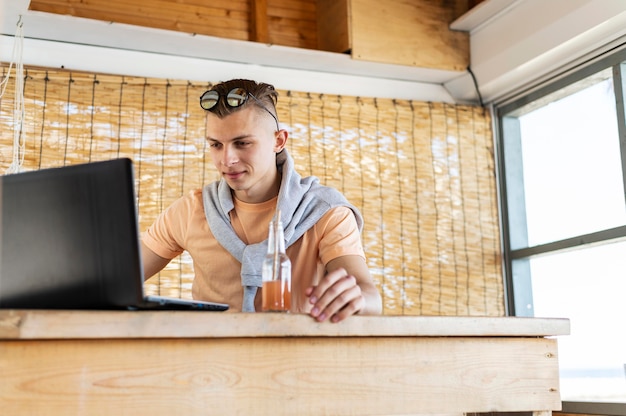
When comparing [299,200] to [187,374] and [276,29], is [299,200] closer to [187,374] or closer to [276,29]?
[187,374]

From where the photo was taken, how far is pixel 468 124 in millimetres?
4156

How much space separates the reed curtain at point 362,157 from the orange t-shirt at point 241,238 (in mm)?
1138

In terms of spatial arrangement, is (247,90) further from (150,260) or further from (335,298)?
(335,298)

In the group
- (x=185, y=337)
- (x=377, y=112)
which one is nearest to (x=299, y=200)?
(x=185, y=337)

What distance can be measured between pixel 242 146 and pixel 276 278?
725 millimetres

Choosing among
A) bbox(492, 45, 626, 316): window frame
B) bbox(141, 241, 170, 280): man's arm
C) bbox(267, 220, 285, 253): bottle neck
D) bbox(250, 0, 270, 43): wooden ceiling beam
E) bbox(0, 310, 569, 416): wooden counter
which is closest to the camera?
bbox(0, 310, 569, 416): wooden counter

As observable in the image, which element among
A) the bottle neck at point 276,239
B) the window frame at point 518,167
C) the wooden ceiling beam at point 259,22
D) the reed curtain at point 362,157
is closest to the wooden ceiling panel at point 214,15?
the wooden ceiling beam at point 259,22

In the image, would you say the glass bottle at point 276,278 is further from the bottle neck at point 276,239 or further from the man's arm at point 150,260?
the man's arm at point 150,260

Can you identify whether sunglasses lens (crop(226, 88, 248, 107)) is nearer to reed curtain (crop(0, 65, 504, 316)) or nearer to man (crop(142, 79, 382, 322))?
man (crop(142, 79, 382, 322))

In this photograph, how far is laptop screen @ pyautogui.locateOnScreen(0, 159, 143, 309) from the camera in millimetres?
1342

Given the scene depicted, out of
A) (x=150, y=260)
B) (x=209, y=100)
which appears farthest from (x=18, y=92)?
(x=209, y=100)

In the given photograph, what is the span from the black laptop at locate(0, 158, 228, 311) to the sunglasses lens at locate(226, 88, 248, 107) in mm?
882

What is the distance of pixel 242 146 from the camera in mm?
2246

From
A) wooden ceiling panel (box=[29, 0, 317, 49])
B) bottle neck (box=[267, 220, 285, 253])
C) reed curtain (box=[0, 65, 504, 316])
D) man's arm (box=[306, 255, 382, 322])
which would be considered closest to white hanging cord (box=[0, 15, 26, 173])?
reed curtain (box=[0, 65, 504, 316])
